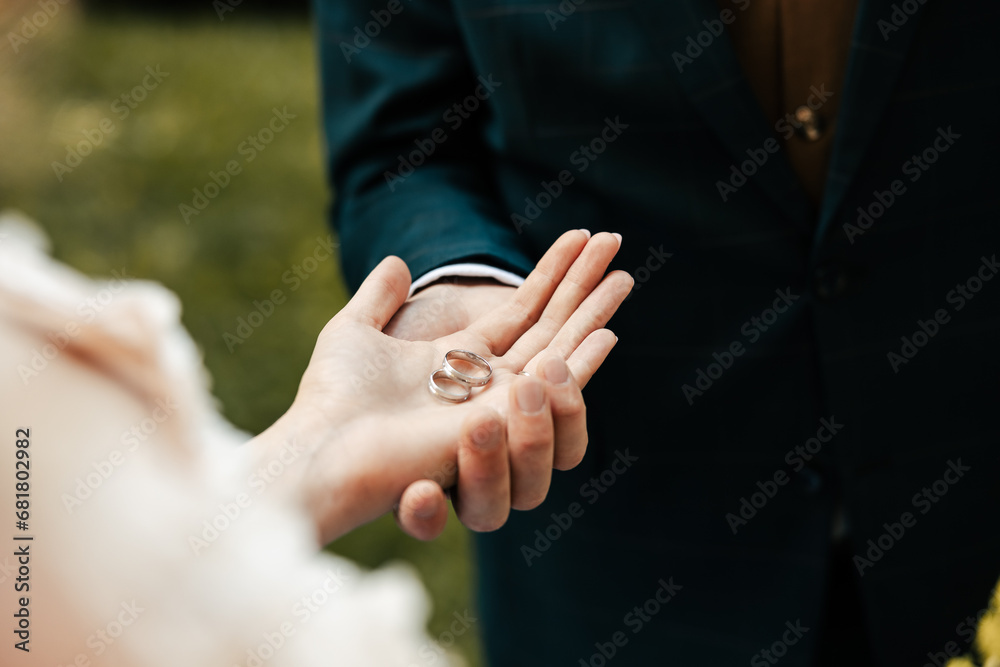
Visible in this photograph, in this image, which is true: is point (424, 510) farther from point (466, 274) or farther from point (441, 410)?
point (466, 274)

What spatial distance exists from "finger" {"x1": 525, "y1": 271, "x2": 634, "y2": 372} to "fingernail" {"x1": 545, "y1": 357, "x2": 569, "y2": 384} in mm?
138

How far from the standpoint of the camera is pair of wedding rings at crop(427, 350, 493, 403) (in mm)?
1029

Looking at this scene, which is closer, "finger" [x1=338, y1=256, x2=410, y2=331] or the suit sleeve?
"finger" [x1=338, y1=256, x2=410, y2=331]

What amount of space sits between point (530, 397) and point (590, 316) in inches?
8.7

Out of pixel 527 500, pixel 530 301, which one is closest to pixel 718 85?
pixel 530 301

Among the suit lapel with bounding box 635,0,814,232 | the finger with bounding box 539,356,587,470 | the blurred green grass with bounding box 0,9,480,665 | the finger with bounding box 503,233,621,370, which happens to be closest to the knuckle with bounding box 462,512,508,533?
the finger with bounding box 539,356,587,470

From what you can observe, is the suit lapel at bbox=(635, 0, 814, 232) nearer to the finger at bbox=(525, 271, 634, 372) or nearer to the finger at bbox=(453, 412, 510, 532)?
the finger at bbox=(525, 271, 634, 372)

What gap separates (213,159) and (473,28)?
3.73 m

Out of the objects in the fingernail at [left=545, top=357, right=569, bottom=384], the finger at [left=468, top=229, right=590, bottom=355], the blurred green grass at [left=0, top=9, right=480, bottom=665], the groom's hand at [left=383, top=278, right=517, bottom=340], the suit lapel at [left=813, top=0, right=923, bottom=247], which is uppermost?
the suit lapel at [left=813, top=0, right=923, bottom=247]

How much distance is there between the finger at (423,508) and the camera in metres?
0.89

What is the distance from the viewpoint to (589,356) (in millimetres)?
994

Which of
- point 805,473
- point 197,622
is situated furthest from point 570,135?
point 197,622

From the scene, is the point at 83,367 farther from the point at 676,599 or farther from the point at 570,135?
the point at 676,599

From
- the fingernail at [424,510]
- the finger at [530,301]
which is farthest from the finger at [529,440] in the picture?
the finger at [530,301]
